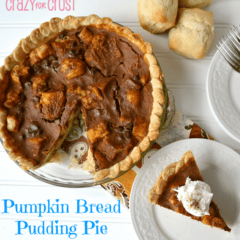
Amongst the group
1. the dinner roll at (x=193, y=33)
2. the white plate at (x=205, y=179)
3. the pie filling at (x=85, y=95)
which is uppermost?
the dinner roll at (x=193, y=33)

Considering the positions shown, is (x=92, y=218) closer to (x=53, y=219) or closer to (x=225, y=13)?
(x=53, y=219)

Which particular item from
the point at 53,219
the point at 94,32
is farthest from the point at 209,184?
the point at 94,32

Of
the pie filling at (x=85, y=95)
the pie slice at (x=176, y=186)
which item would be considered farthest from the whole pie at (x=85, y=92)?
the pie slice at (x=176, y=186)

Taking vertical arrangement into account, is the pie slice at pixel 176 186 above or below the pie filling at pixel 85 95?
below

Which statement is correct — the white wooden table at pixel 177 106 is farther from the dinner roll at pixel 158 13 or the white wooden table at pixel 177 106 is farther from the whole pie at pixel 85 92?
the whole pie at pixel 85 92

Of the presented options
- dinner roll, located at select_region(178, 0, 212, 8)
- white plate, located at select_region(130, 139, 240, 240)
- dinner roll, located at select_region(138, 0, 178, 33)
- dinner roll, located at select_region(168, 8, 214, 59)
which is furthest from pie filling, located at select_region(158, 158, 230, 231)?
dinner roll, located at select_region(178, 0, 212, 8)

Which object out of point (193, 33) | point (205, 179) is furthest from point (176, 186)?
point (193, 33)

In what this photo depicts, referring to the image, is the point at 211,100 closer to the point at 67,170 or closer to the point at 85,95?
the point at 85,95
